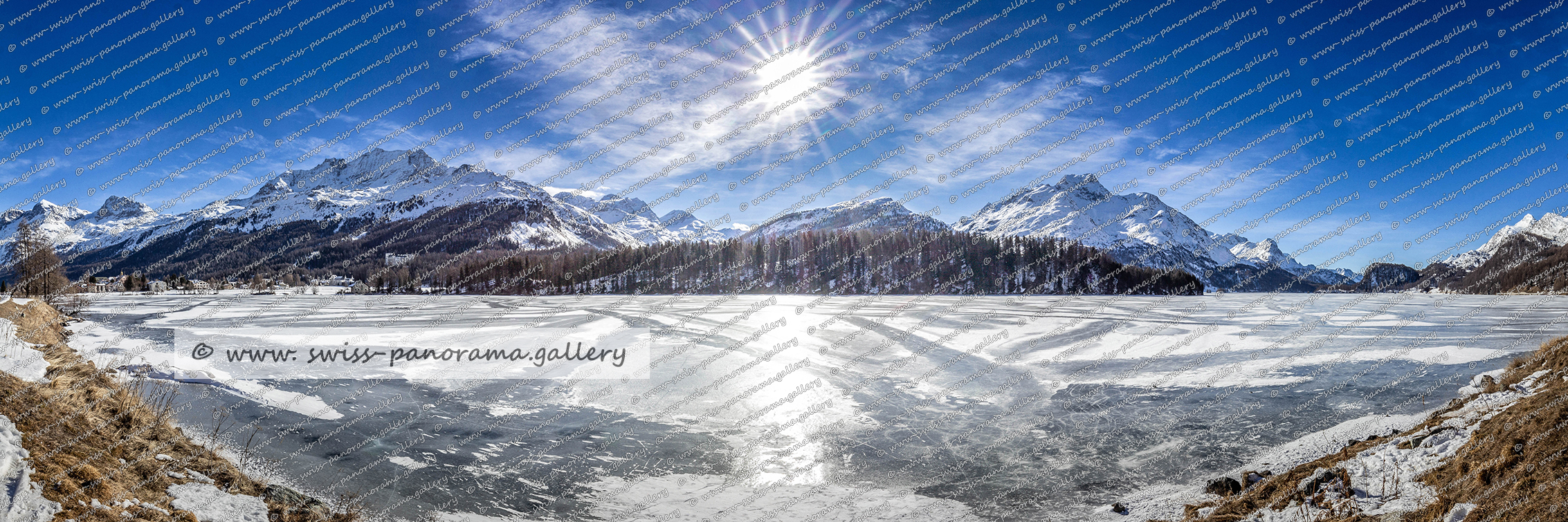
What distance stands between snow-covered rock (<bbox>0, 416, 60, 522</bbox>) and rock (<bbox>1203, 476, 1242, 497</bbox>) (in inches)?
522

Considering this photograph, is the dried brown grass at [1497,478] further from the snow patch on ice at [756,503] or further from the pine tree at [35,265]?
the pine tree at [35,265]

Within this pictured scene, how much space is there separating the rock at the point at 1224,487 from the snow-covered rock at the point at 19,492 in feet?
43.5

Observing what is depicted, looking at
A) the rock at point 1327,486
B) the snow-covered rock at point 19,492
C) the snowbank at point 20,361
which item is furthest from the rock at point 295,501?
the rock at point 1327,486

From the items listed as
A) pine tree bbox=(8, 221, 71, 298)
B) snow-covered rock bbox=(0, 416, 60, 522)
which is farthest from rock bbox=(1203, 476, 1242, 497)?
pine tree bbox=(8, 221, 71, 298)

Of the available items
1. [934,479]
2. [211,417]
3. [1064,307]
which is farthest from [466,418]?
[1064,307]

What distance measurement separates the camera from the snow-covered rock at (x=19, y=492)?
224 inches

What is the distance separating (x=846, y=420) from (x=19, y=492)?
1244cm

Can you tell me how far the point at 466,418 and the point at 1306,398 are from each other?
20.2 metres

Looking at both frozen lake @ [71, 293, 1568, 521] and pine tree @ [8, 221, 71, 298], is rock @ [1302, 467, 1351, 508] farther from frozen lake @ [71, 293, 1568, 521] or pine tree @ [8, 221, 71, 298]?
pine tree @ [8, 221, 71, 298]

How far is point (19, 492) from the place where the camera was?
592cm

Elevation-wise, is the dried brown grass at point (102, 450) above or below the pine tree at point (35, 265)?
below

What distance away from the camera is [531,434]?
13680 mm

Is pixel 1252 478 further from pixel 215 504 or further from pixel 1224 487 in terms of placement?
pixel 215 504

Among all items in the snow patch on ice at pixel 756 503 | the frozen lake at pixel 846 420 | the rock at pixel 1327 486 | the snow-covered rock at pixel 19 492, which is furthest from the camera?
the frozen lake at pixel 846 420
